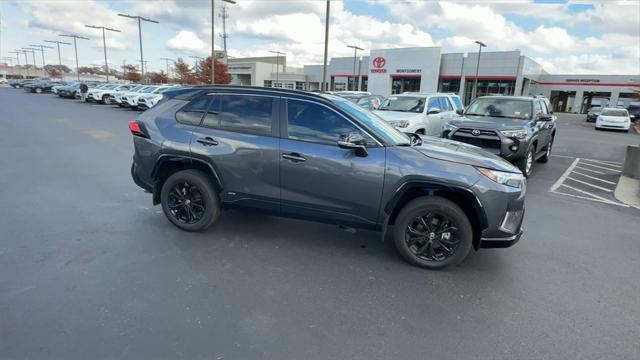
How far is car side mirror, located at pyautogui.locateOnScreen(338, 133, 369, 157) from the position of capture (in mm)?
3804

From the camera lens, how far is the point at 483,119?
8.71 meters

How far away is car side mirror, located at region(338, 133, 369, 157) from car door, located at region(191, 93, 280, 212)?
2.53ft

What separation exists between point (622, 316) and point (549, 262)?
1023 mm

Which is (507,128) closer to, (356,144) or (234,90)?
(356,144)

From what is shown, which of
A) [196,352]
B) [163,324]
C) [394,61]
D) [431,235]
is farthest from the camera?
[394,61]

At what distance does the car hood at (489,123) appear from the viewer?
7.96 meters

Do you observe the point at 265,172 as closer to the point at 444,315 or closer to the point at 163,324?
the point at 163,324

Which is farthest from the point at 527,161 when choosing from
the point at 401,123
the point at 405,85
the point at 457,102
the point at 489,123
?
the point at 405,85

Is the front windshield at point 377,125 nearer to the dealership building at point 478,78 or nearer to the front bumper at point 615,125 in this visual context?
the front bumper at point 615,125

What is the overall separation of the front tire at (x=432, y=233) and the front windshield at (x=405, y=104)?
7684 millimetres

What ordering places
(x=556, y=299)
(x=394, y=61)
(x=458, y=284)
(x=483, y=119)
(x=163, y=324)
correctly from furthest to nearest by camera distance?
(x=394, y=61) → (x=483, y=119) → (x=458, y=284) → (x=556, y=299) → (x=163, y=324)

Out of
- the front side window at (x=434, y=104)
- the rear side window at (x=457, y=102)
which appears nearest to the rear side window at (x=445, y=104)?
the front side window at (x=434, y=104)

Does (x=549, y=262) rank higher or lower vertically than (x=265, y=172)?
lower

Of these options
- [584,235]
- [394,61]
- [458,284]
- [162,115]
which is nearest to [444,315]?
[458,284]
